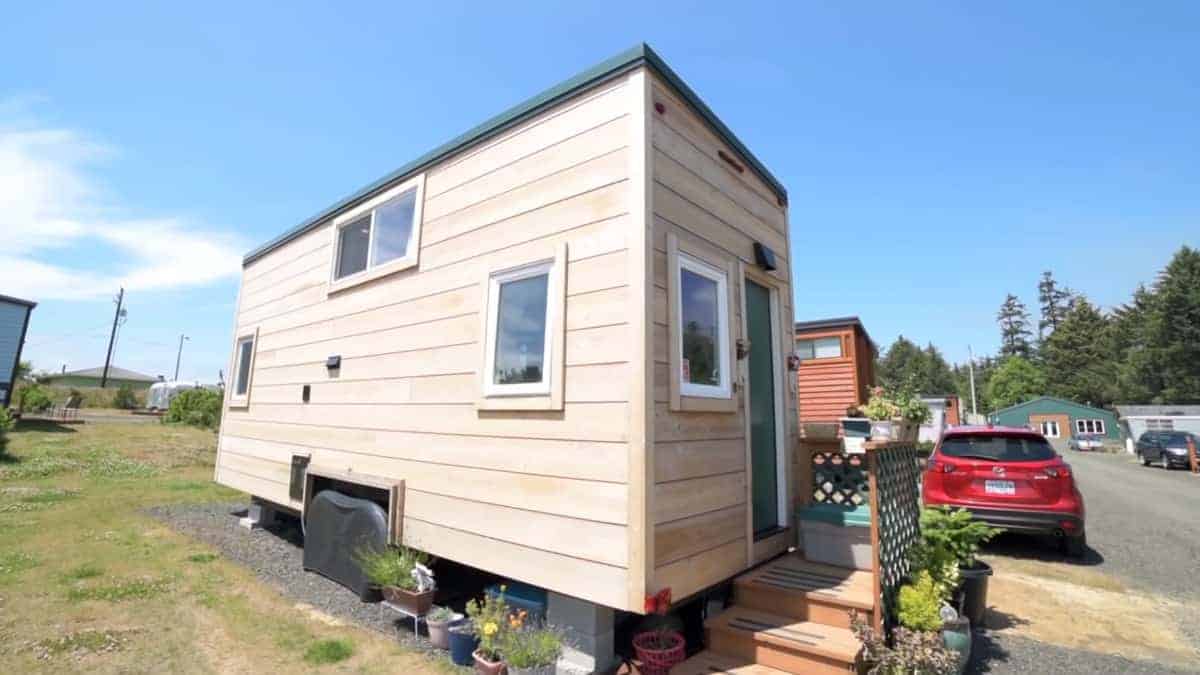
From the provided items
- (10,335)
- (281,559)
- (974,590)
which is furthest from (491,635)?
(10,335)

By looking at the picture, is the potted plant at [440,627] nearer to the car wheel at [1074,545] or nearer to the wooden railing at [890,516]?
the wooden railing at [890,516]

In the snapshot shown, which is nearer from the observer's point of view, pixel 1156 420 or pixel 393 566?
pixel 393 566

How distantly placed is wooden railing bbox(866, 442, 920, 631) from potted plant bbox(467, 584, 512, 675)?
2400 millimetres


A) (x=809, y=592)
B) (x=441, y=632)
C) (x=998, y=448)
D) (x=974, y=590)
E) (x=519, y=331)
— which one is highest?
(x=519, y=331)

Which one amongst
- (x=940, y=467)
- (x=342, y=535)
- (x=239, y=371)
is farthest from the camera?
(x=239, y=371)

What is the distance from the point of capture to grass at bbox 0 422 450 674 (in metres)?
3.56

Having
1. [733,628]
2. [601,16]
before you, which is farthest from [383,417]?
[601,16]

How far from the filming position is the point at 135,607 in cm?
445

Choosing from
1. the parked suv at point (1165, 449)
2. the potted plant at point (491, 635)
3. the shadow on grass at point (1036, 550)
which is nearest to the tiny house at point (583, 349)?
the potted plant at point (491, 635)

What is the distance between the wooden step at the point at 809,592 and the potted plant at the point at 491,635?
168cm

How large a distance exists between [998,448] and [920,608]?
14.6 ft

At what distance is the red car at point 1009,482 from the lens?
246 inches

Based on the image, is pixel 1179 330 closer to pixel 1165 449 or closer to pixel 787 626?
pixel 1165 449

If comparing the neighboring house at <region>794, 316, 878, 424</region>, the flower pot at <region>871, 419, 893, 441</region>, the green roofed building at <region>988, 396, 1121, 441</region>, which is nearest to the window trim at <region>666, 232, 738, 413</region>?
the flower pot at <region>871, 419, 893, 441</region>
